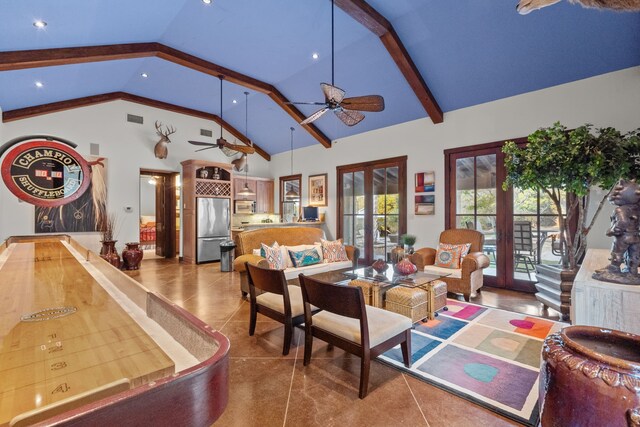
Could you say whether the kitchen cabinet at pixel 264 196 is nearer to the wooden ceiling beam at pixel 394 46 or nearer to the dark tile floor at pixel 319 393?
the wooden ceiling beam at pixel 394 46

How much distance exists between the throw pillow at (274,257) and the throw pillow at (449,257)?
2.40m

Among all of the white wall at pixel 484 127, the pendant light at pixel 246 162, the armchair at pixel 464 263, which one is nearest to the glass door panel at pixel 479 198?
the white wall at pixel 484 127

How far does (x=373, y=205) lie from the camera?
6.67 meters

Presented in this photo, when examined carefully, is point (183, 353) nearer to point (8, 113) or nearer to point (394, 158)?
point (394, 158)

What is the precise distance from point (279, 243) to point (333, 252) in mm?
897

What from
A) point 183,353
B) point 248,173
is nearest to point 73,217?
point 248,173

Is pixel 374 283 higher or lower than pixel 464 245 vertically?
lower

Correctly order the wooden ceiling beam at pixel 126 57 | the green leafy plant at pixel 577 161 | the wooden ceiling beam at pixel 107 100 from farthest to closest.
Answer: the wooden ceiling beam at pixel 107 100
the wooden ceiling beam at pixel 126 57
the green leafy plant at pixel 577 161

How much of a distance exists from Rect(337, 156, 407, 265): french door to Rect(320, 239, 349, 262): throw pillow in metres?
1.75

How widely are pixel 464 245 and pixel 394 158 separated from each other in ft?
8.11

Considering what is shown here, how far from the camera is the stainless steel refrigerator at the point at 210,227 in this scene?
7.24m

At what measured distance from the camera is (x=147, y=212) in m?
12.0

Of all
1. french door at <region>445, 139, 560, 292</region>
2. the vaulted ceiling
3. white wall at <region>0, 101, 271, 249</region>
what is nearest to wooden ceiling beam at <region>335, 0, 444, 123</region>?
the vaulted ceiling

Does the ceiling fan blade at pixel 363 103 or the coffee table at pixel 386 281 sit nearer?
the coffee table at pixel 386 281
